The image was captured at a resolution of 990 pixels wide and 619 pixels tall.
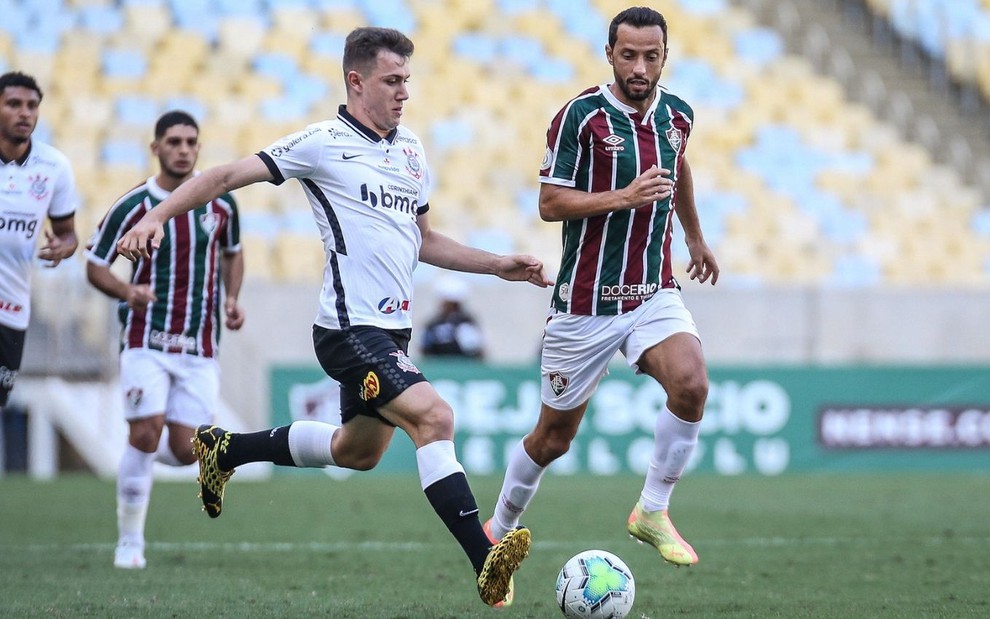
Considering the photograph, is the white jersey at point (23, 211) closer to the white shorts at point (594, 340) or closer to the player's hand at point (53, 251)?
the player's hand at point (53, 251)

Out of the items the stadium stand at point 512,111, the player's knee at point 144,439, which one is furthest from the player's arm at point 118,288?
the stadium stand at point 512,111

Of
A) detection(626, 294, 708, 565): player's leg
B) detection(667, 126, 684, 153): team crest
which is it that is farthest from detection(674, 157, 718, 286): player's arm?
detection(626, 294, 708, 565): player's leg

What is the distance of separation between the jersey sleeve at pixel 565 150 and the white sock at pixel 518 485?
1.36 m

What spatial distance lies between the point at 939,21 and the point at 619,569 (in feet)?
62.6

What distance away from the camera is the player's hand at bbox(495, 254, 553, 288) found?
252 inches

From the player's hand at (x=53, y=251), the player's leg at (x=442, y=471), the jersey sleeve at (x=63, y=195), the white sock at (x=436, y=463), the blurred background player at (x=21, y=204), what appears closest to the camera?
the player's leg at (x=442, y=471)

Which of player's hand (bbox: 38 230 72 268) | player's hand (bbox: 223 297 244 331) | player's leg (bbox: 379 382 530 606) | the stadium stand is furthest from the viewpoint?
the stadium stand

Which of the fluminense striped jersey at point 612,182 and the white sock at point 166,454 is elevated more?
the fluminense striped jersey at point 612,182

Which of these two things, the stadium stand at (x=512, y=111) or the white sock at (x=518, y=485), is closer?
the white sock at (x=518, y=485)

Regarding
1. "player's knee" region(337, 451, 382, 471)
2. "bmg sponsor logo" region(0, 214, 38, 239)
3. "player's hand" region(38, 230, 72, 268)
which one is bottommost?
"player's knee" region(337, 451, 382, 471)

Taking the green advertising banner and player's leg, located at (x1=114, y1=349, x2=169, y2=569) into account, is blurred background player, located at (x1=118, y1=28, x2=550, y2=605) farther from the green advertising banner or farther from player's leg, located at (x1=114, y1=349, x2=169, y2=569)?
the green advertising banner

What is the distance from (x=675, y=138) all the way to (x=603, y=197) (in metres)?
0.60

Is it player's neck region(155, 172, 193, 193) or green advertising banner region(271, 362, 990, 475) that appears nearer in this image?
player's neck region(155, 172, 193, 193)

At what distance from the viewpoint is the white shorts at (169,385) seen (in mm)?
8414
